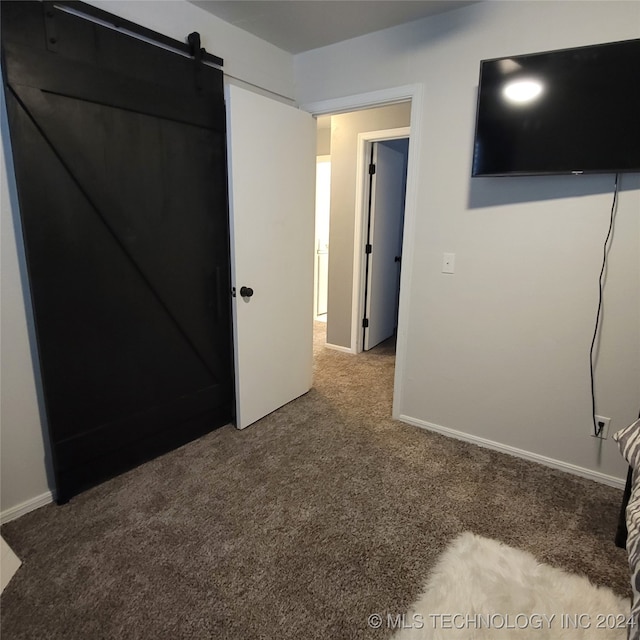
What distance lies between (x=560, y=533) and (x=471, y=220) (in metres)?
1.59

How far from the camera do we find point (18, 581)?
1449mm

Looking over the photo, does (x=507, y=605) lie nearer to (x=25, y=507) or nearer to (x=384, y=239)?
(x=25, y=507)

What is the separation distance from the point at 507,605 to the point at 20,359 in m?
2.16

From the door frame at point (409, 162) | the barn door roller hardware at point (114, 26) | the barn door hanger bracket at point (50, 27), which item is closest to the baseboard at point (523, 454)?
the door frame at point (409, 162)

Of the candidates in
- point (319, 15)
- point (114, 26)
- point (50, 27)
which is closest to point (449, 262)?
point (319, 15)

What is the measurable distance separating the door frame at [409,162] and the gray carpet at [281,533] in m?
0.53

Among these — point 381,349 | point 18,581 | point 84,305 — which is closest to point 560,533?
point 18,581

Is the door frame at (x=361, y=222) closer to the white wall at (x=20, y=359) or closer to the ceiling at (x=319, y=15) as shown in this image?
the ceiling at (x=319, y=15)

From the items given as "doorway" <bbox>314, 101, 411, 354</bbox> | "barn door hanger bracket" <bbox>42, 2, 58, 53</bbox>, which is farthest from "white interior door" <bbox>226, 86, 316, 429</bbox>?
"doorway" <bbox>314, 101, 411, 354</bbox>

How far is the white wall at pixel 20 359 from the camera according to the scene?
162 centimetres

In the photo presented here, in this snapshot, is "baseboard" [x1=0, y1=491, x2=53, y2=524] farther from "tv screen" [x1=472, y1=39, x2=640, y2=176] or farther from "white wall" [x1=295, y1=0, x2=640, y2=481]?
"tv screen" [x1=472, y1=39, x2=640, y2=176]

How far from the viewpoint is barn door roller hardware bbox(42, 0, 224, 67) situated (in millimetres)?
1561

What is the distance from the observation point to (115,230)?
6.08 ft

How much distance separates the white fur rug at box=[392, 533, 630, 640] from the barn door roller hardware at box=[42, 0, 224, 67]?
257 cm
